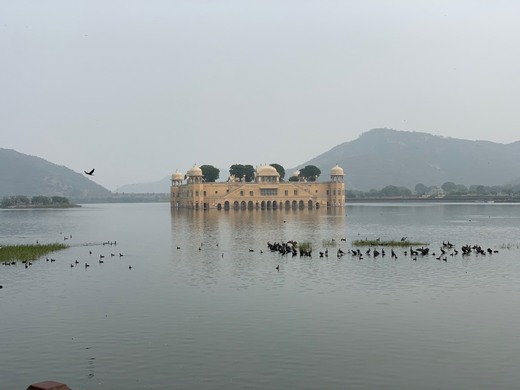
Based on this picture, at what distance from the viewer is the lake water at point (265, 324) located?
1984 centimetres

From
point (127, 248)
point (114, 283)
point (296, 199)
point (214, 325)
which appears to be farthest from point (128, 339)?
point (296, 199)

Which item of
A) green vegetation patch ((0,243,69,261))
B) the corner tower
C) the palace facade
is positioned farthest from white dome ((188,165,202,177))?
green vegetation patch ((0,243,69,261))

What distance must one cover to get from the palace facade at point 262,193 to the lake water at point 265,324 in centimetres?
13871

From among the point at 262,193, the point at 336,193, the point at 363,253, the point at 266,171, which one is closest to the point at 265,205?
the point at 262,193

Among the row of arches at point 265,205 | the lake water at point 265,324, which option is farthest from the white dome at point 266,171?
the lake water at point 265,324

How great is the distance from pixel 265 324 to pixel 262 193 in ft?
528

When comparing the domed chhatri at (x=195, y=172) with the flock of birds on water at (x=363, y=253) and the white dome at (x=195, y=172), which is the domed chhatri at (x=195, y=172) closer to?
the white dome at (x=195, y=172)

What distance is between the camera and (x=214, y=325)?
2638 centimetres

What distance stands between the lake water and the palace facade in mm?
138711

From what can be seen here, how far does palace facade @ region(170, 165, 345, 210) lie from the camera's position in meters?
187

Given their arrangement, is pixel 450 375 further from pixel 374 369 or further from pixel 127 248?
pixel 127 248

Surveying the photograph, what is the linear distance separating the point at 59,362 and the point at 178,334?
496cm

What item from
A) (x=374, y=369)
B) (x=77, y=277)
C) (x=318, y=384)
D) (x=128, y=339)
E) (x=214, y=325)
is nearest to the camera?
(x=318, y=384)

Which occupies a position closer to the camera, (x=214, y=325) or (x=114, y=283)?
(x=214, y=325)
